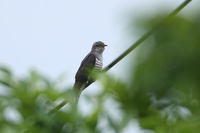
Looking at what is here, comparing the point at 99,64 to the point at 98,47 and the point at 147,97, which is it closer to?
the point at 98,47

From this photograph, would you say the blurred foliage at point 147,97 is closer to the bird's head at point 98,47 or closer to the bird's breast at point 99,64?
the bird's breast at point 99,64

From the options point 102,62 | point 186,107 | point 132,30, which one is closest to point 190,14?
point 132,30

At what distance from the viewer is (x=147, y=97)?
32.1 inches

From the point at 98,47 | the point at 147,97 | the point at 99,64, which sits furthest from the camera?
the point at 98,47

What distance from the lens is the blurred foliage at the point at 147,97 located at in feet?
2.42

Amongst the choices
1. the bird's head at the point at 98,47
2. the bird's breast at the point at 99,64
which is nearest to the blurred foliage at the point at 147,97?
the bird's breast at the point at 99,64

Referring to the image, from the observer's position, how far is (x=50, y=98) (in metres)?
1.00

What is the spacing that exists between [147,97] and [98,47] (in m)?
11.6

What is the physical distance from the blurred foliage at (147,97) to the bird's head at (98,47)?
11.2 metres

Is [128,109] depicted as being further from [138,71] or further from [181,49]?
[181,49]

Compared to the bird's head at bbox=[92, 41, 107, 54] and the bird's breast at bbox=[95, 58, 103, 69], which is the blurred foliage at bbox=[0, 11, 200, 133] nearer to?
the bird's breast at bbox=[95, 58, 103, 69]

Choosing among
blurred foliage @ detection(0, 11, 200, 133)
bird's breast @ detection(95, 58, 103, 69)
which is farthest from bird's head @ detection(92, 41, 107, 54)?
blurred foliage @ detection(0, 11, 200, 133)

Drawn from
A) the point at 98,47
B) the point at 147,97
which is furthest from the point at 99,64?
the point at 147,97

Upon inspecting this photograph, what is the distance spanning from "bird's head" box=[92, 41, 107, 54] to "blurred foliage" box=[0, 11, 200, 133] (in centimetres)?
1121
